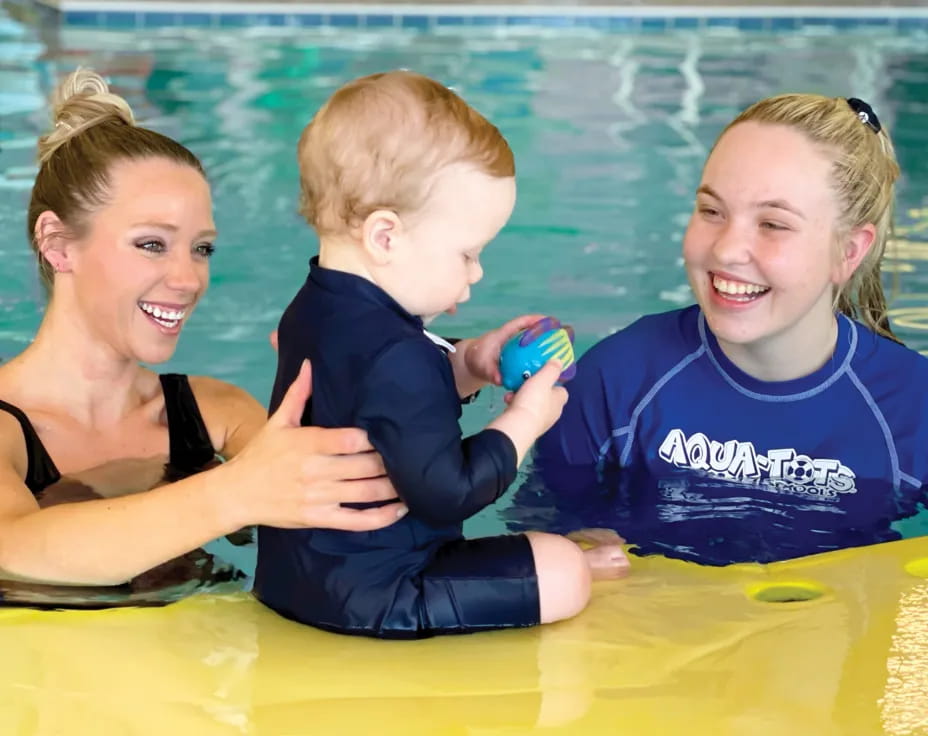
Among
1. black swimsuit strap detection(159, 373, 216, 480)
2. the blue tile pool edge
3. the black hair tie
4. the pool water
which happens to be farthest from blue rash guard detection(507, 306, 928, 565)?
the blue tile pool edge

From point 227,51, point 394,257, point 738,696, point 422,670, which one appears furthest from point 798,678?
point 227,51

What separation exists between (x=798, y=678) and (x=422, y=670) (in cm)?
69

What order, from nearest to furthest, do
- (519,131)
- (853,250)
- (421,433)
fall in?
(421,433) → (853,250) → (519,131)

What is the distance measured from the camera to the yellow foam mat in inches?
97.6

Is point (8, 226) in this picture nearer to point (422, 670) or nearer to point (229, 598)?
point (229, 598)

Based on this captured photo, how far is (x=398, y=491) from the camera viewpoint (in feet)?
8.27

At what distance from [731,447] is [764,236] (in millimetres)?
623

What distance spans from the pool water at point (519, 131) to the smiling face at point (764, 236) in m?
0.72

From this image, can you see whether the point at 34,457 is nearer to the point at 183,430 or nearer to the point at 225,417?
the point at 183,430

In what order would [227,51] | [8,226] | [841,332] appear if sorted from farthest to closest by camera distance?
1. [227,51]
2. [8,226]
3. [841,332]

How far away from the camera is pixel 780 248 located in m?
3.38

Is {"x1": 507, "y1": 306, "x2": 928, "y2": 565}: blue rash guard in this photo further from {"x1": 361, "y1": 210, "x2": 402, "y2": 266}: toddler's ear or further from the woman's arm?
{"x1": 361, "y1": 210, "x2": 402, "y2": 266}: toddler's ear

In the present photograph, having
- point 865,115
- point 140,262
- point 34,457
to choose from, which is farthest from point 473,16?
point 34,457

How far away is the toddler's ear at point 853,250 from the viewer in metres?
3.53
